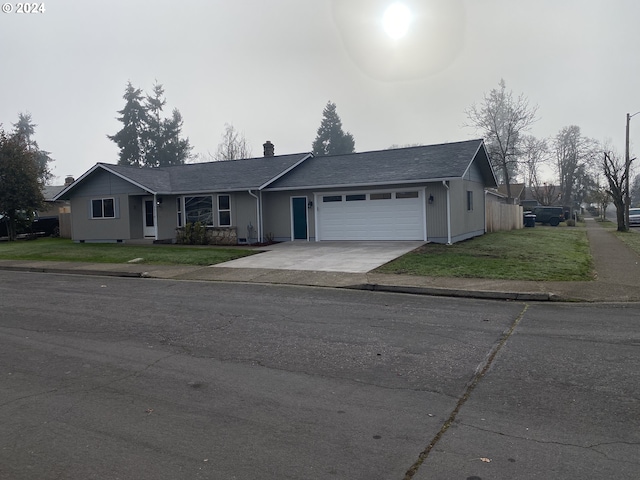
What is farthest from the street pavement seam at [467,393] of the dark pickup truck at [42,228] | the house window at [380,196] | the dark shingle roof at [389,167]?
the dark pickup truck at [42,228]

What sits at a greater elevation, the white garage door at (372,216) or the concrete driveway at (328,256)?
the white garage door at (372,216)

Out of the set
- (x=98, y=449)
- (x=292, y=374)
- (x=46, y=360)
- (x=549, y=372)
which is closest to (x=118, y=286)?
(x=46, y=360)

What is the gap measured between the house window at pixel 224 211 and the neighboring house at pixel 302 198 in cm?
5

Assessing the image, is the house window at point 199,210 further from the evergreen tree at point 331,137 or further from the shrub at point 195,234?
the evergreen tree at point 331,137

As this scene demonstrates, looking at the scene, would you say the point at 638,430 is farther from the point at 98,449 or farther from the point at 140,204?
the point at 140,204

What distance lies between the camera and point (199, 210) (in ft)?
81.9

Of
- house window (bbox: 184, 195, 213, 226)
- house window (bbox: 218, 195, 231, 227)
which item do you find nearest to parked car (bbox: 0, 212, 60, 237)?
house window (bbox: 184, 195, 213, 226)

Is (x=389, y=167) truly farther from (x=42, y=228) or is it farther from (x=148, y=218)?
(x=42, y=228)

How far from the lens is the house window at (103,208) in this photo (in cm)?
2597

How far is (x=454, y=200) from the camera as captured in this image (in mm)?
21047

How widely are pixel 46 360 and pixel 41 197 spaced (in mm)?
27655

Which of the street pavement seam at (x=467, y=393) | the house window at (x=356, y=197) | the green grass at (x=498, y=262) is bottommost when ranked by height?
the street pavement seam at (x=467, y=393)

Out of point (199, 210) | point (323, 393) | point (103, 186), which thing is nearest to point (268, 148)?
point (199, 210)

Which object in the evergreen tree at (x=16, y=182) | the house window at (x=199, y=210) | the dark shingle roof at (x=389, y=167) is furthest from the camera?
the evergreen tree at (x=16, y=182)
